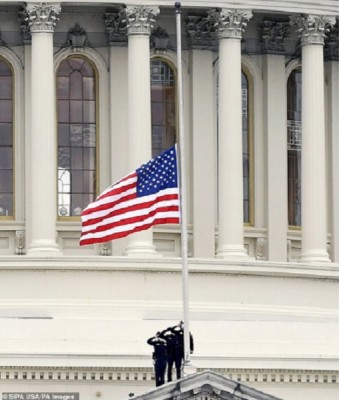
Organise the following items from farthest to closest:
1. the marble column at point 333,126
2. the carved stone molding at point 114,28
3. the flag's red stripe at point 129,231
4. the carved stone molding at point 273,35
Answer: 1. the marble column at point 333,126
2. the carved stone molding at point 273,35
3. the carved stone molding at point 114,28
4. the flag's red stripe at point 129,231

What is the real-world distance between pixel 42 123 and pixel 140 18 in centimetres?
389

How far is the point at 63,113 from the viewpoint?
368 feet

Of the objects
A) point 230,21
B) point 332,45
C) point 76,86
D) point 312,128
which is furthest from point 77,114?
point 332,45

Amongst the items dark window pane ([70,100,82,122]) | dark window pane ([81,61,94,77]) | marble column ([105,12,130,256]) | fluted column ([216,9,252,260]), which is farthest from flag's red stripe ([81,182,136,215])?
dark window pane ([81,61,94,77])

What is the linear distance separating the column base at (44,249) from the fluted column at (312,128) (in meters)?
7.38

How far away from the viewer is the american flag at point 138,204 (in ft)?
321

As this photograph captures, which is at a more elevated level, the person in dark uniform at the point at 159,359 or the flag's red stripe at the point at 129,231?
the flag's red stripe at the point at 129,231

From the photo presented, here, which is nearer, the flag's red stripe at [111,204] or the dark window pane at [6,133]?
the flag's red stripe at [111,204]

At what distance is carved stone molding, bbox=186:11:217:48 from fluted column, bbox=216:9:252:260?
120cm

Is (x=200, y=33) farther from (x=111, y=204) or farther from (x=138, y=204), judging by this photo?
(x=138, y=204)

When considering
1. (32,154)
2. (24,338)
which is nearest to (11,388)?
(24,338)

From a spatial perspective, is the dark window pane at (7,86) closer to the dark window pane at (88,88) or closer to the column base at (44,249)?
the dark window pane at (88,88)

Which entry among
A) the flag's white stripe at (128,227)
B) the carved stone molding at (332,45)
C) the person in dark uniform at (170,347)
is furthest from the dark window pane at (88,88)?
the person in dark uniform at (170,347)

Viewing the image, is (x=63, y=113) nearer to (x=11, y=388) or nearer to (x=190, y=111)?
(x=190, y=111)
